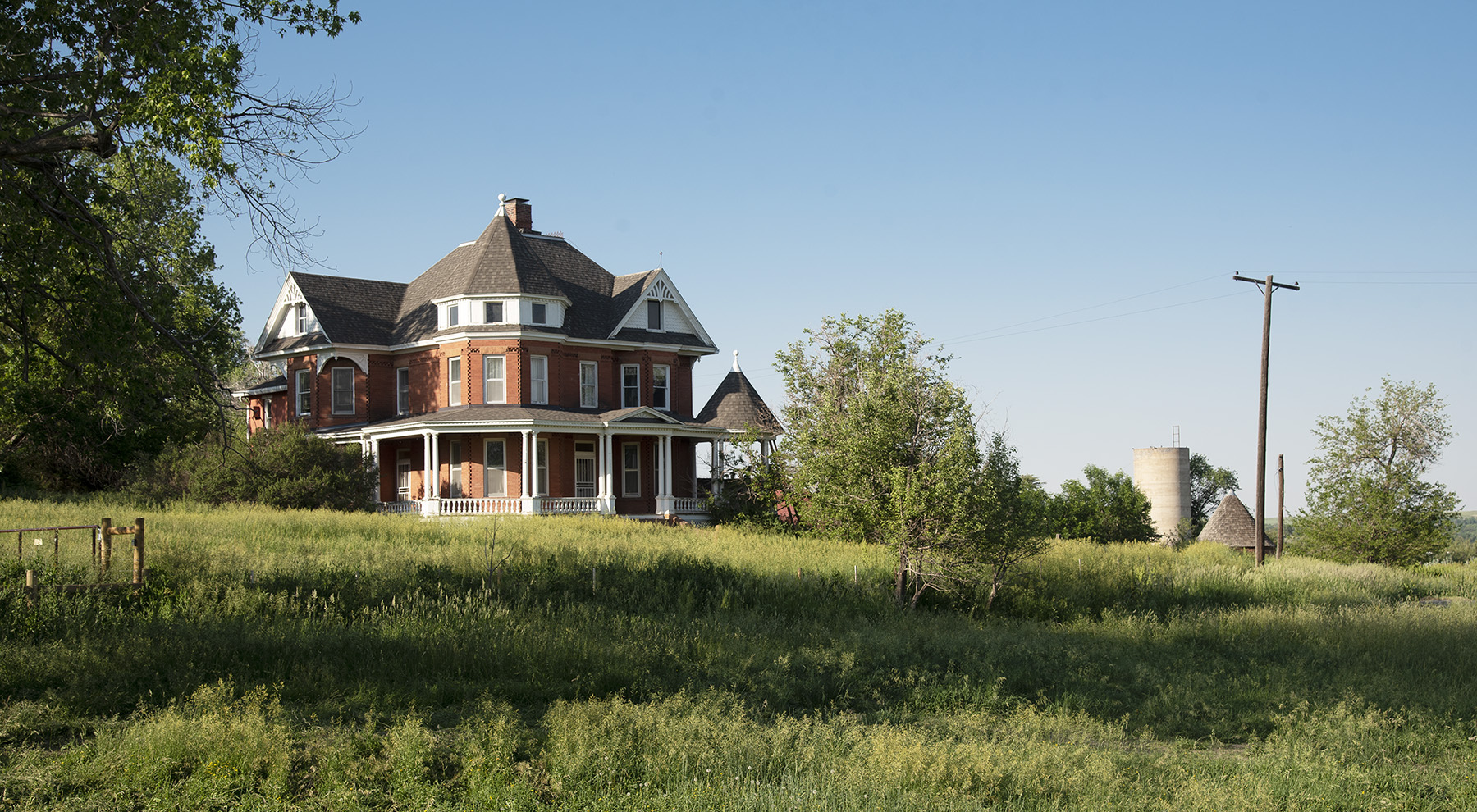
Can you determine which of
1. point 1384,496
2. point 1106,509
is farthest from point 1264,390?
point 1106,509

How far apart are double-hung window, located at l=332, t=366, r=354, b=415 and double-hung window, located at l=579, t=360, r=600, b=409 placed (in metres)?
8.39

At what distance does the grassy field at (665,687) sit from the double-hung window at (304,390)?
16.5 metres

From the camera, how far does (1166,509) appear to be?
7531 cm

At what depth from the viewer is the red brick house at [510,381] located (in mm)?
36562

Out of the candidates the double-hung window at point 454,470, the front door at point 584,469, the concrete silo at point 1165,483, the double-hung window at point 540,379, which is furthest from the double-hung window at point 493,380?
the concrete silo at point 1165,483

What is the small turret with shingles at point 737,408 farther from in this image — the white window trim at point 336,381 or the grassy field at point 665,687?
the grassy field at point 665,687

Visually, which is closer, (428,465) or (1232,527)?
(428,465)

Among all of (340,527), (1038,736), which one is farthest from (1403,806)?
(340,527)

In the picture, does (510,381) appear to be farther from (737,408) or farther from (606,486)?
(737,408)

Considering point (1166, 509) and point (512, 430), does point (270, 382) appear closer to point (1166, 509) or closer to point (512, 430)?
point (512, 430)

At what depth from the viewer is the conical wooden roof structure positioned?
5656cm

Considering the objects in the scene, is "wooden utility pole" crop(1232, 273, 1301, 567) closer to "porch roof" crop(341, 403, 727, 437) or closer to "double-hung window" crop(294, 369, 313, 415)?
"porch roof" crop(341, 403, 727, 437)

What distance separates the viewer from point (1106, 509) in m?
72.9

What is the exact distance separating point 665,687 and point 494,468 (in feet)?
83.3
